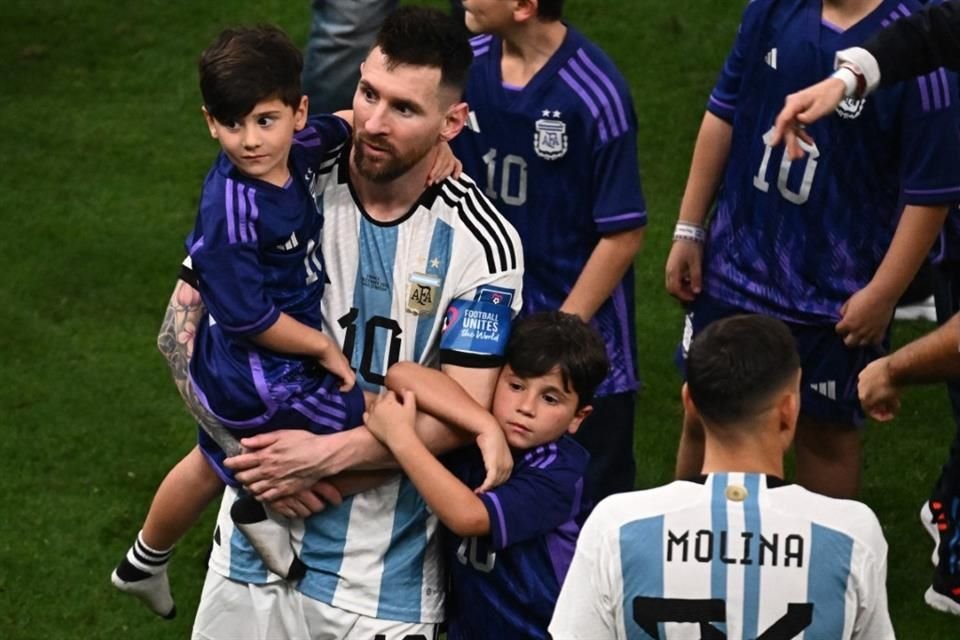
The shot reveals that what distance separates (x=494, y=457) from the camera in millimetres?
3277

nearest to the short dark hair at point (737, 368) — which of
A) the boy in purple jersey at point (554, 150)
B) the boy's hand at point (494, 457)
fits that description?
the boy's hand at point (494, 457)

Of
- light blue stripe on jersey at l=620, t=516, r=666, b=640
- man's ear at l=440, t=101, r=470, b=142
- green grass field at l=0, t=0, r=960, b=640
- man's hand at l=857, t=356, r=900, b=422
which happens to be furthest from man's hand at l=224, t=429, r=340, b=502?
green grass field at l=0, t=0, r=960, b=640

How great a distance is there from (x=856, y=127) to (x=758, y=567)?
176 cm

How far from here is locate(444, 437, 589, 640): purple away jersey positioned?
3.35 meters

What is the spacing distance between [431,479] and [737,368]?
66 cm

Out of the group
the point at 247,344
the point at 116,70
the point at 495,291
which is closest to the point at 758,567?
the point at 495,291

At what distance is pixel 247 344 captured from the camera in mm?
3453

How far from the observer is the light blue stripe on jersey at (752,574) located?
2801 mm

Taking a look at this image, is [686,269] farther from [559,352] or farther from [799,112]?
[559,352]

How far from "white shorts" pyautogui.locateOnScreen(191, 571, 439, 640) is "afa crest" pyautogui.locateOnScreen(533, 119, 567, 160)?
1.21m

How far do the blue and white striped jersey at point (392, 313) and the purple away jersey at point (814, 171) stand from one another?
1122 millimetres

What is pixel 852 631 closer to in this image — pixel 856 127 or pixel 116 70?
pixel 856 127

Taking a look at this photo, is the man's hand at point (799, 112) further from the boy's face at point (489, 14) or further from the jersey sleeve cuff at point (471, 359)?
the boy's face at point (489, 14)

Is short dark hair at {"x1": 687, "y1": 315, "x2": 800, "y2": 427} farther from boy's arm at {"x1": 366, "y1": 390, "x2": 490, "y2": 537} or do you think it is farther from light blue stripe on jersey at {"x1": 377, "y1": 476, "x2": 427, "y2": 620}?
light blue stripe on jersey at {"x1": 377, "y1": 476, "x2": 427, "y2": 620}
